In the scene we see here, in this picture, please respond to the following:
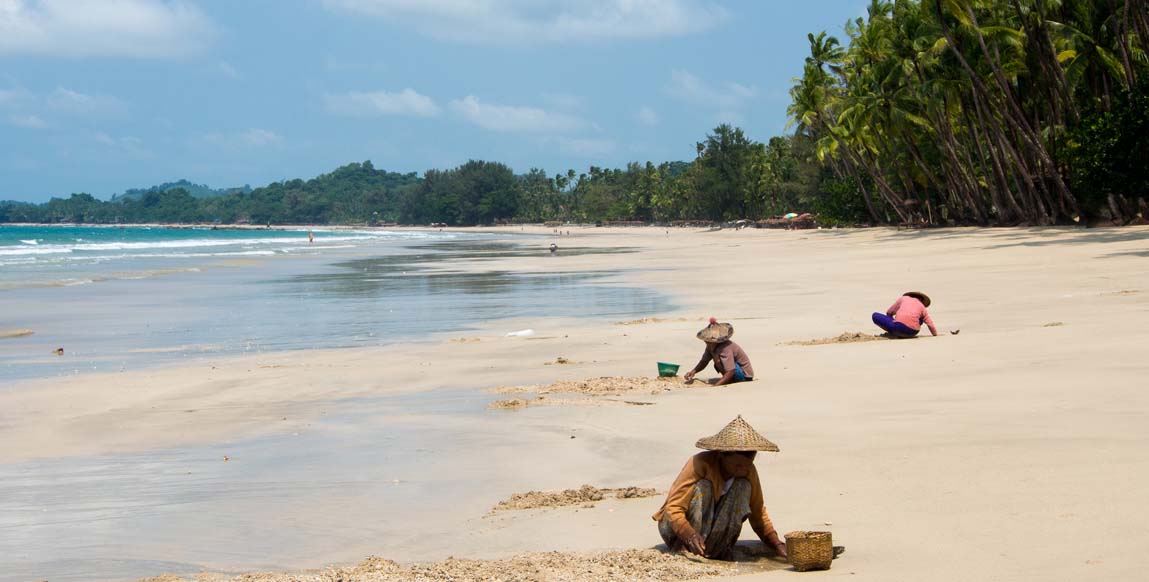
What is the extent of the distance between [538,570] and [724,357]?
6.08 meters

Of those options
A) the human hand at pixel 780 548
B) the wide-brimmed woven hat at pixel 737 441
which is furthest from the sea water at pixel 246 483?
the human hand at pixel 780 548

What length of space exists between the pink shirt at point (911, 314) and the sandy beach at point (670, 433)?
270mm

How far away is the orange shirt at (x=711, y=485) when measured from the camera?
571cm

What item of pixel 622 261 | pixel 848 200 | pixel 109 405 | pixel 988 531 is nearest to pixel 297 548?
pixel 988 531

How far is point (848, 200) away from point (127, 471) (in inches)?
2643

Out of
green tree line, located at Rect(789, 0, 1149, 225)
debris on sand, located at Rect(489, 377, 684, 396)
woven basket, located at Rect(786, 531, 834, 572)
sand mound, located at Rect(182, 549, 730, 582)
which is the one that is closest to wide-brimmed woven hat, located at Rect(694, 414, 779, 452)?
woven basket, located at Rect(786, 531, 834, 572)

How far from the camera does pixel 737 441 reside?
Answer: 555cm

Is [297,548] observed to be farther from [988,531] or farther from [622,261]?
[622,261]

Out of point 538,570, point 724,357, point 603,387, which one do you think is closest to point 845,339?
point 724,357

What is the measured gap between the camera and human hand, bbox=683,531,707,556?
5.67 metres

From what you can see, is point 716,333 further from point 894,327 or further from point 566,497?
point 566,497

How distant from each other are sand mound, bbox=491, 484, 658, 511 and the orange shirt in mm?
1265

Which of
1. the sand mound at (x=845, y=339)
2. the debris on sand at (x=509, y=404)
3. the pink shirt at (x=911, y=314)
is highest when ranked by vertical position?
the pink shirt at (x=911, y=314)

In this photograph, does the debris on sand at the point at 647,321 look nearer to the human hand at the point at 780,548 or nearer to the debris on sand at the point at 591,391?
the debris on sand at the point at 591,391
